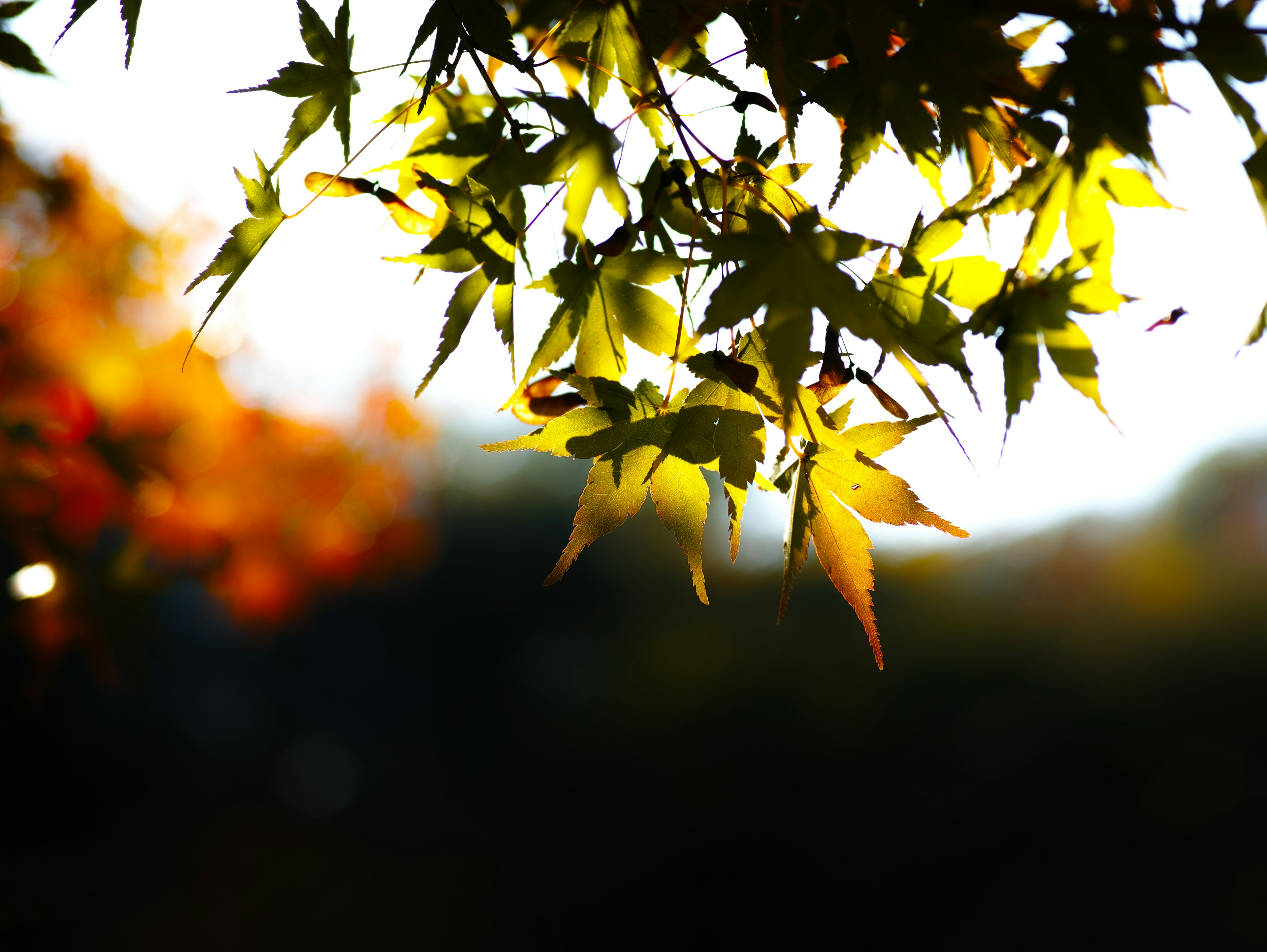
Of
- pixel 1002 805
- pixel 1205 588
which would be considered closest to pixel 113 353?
pixel 1002 805

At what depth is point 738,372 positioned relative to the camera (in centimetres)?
62

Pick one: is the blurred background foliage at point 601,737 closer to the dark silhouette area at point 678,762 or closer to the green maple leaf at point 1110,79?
the dark silhouette area at point 678,762

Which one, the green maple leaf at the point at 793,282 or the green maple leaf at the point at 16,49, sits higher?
the green maple leaf at the point at 16,49

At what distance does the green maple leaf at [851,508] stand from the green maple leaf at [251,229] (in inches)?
21.7

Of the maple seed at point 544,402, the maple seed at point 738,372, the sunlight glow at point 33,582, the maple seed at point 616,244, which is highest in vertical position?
the sunlight glow at point 33,582

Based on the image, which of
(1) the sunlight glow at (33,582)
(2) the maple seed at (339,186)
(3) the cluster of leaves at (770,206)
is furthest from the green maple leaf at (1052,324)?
(1) the sunlight glow at (33,582)

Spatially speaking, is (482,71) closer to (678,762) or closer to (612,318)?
(612,318)

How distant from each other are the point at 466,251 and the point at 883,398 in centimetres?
41

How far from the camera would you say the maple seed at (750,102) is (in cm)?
69

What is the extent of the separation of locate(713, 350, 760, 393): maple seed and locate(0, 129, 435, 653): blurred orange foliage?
1.56 metres

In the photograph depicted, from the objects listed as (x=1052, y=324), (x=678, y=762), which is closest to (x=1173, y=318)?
(x=1052, y=324)

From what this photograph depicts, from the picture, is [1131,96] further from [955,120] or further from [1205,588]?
[1205,588]

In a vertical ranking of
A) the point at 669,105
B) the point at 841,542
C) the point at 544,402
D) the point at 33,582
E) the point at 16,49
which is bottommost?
the point at 841,542

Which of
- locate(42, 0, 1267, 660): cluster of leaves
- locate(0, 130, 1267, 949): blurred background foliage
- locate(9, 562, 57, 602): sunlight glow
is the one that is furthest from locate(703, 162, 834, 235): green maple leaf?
locate(0, 130, 1267, 949): blurred background foliage
